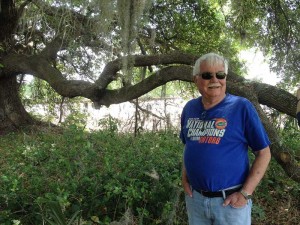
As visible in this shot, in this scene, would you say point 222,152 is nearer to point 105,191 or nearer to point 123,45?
point 105,191

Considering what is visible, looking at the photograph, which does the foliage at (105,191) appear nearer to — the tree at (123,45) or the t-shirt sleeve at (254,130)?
the tree at (123,45)

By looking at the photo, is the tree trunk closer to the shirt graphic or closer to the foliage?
the foliage

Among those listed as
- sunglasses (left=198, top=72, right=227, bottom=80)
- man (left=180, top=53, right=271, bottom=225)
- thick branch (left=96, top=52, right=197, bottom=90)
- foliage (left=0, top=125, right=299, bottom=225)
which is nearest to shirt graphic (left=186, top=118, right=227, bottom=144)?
man (left=180, top=53, right=271, bottom=225)

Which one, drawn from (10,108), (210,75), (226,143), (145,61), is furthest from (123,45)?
(10,108)

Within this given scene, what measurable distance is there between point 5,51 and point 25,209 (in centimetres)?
704

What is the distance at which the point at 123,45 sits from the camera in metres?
5.75

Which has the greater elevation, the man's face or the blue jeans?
the man's face

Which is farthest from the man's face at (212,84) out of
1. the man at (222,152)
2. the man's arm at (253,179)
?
the man's arm at (253,179)

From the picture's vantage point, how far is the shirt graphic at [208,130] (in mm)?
2143

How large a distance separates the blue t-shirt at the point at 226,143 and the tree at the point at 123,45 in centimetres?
227

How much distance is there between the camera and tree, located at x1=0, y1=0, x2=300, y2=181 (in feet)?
18.3

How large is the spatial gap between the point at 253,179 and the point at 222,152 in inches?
9.6

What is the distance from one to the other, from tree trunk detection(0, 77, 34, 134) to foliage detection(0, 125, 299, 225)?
529 centimetres

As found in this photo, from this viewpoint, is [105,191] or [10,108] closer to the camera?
[105,191]
